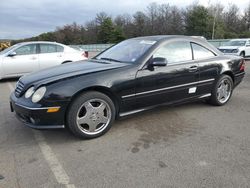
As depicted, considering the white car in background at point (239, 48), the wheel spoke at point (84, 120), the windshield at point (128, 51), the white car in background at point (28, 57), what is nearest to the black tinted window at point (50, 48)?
the white car in background at point (28, 57)

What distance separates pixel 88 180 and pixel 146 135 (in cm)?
142

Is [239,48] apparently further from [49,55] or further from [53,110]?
[53,110]

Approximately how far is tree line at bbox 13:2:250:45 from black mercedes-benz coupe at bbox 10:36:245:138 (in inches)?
2123

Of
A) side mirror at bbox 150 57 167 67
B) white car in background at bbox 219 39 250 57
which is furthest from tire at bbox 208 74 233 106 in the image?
white car in background at bbox 219 39 250 57

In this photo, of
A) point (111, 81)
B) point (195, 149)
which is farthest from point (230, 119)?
point (111, 81)

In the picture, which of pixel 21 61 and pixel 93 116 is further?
pixel 21 61

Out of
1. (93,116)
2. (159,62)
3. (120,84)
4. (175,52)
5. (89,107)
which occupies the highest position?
(175,52)

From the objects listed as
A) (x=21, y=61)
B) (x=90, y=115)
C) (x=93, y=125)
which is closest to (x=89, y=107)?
(x=90, y=115)

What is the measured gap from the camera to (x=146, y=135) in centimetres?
403

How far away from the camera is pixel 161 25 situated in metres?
70.8

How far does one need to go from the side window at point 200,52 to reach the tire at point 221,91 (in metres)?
0.56

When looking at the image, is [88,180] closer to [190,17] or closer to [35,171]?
[35,171]

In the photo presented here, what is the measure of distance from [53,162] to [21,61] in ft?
21.8

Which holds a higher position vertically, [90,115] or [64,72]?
[64,72]
